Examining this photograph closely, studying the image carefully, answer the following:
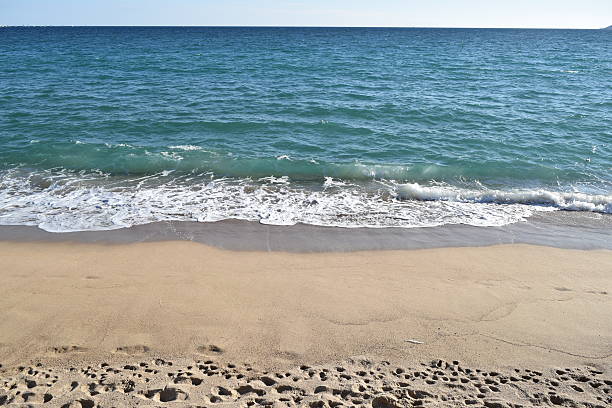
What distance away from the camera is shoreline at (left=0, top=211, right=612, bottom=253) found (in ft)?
26.5

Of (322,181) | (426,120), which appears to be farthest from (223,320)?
(426,120)

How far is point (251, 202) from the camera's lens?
9961 mm

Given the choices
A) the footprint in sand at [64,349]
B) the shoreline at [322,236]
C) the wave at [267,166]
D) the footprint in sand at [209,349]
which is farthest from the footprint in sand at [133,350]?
the wave at [267,166]

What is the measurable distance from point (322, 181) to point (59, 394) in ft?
26.8

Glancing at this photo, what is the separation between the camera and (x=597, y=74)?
28281mm

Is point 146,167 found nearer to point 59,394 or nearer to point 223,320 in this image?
point 223,320

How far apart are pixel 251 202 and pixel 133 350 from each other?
17.6 ft

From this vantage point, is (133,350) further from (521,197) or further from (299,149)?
(299,149)

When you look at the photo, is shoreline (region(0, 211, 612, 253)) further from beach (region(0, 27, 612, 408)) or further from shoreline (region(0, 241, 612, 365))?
shoreline (region(0, 241, 612, 365))

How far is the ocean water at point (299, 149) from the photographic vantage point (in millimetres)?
9750

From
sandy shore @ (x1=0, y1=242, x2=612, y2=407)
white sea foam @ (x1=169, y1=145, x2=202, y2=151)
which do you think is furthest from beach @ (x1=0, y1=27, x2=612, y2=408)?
white sea foam @ (x1=169, y1=145, x2=202, y2=151)

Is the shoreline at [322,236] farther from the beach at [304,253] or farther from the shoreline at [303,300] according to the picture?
the shoreline at [303,300]

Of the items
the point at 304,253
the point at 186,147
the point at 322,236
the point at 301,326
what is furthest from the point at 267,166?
the point at 301,326

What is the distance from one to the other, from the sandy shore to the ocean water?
1880 millimetres
